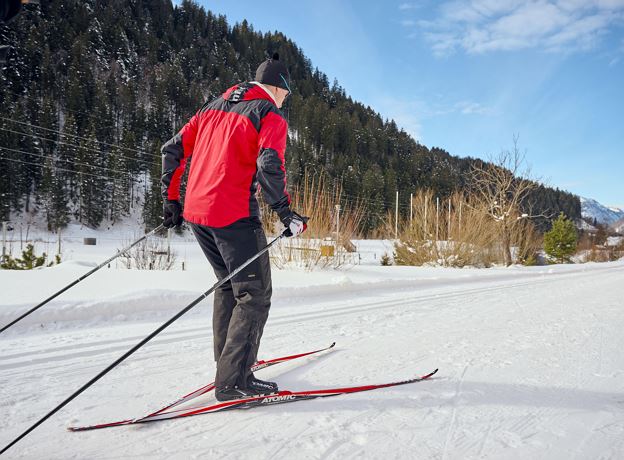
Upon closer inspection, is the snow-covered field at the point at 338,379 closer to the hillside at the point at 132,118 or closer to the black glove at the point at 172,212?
the black glove at the point at 172,212

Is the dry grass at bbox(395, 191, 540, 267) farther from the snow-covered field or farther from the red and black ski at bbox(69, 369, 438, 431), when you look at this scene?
the red and black ski at bbox(69, 369, 438, 431)

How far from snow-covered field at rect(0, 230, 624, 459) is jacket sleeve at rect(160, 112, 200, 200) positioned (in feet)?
4.09

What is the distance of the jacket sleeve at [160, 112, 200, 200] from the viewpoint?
2.14 meters

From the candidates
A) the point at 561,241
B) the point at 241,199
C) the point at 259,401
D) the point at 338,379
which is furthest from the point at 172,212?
the point at 561,241

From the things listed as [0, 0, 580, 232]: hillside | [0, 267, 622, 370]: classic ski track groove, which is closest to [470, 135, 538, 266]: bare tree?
[0, 0, 580, 232]: hillside

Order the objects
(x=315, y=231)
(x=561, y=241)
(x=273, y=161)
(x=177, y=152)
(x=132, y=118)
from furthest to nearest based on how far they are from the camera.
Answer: (x=132, y=118), (x=561, y=241), (x=315, y=231), (x=177, y=152), (x=273, y=161)

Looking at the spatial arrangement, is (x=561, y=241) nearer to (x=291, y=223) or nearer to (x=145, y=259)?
(x=145, y=259)

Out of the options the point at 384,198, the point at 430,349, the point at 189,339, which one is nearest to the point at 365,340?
the point at 430,349

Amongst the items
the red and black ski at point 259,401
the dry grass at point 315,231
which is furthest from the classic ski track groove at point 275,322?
the dry grass at point 315,231

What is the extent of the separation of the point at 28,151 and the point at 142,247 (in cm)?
4598

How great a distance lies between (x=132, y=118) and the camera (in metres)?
57.8

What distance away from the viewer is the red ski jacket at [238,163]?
1859 millimetres

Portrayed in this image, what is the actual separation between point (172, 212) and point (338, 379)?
147cm

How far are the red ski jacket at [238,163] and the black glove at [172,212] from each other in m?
0.30
